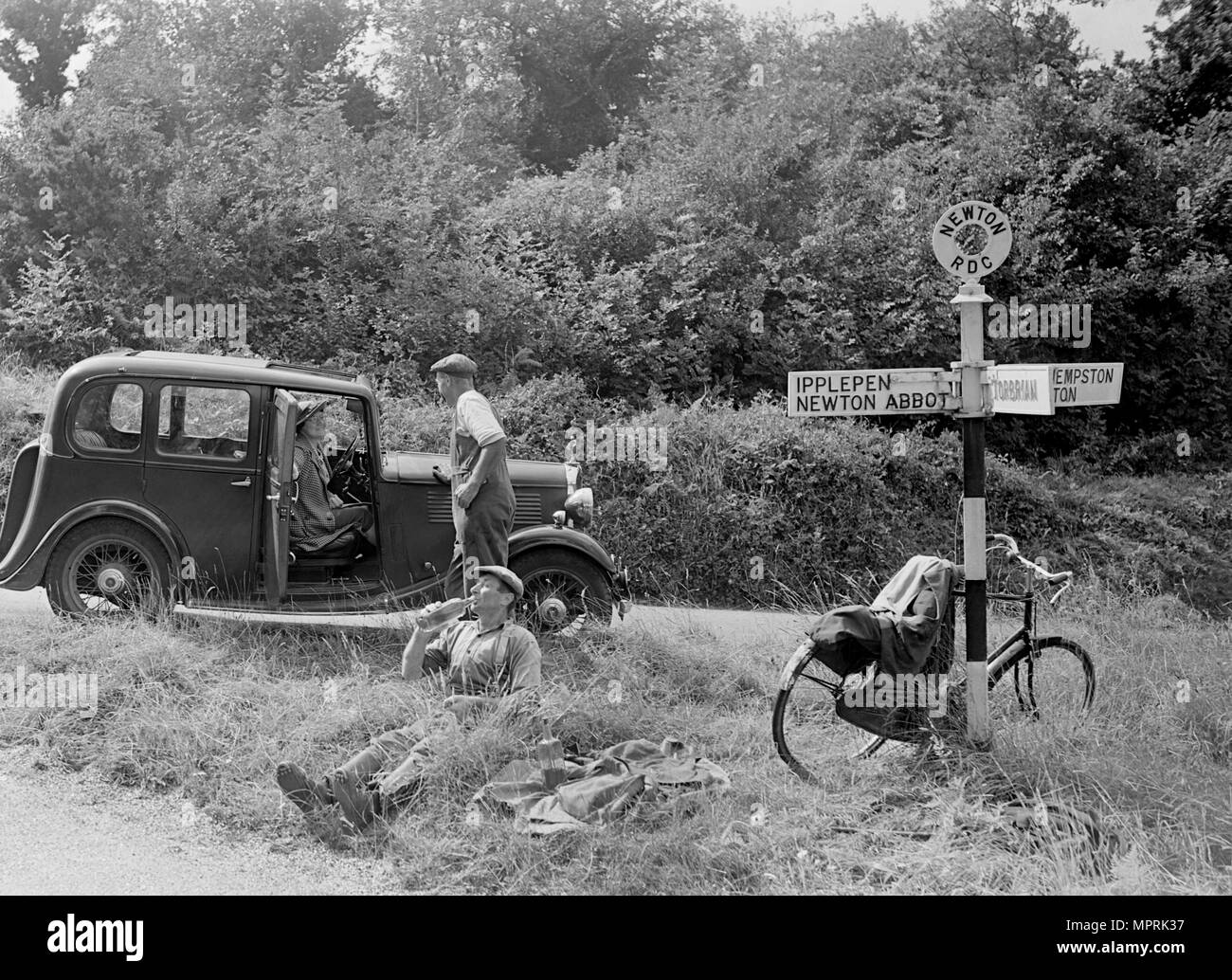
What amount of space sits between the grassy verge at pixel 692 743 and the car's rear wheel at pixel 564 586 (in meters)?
0.31

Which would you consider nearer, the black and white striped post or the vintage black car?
the black and white striped post

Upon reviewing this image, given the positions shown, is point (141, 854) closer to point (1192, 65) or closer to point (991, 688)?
point (991, 688)

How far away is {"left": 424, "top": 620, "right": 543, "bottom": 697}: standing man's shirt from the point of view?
19.8 feet

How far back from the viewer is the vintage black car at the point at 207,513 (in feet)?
25.8

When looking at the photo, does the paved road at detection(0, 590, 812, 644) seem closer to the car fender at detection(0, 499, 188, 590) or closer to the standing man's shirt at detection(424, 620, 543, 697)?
the car fender at detection(0, 499, 188, 590)

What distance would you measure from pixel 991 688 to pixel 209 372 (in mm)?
5302

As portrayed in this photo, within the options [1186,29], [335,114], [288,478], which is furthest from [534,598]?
[1186,29]

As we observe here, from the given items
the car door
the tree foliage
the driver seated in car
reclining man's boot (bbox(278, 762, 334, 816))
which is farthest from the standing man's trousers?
the tree foliage

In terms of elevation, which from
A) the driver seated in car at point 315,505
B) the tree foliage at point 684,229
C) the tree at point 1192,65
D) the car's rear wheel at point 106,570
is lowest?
the car's rear wheel at point 106,570

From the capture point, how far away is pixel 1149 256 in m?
17.0

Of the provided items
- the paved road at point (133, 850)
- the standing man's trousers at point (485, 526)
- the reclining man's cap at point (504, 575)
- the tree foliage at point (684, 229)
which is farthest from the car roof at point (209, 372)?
the tree foliage at point (684, 229)

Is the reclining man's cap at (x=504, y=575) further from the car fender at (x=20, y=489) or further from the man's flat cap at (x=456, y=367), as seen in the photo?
the car fender at (x=20, y=489)

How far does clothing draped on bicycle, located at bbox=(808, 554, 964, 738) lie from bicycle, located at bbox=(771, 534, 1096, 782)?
9cm

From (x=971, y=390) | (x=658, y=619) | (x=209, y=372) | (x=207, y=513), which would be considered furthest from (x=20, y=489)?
(x=971, y=390)
